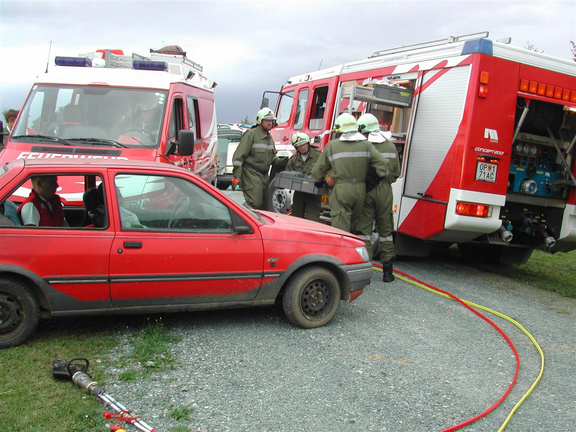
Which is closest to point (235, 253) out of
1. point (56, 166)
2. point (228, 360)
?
point (228, 360)

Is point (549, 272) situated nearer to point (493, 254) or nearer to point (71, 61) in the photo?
point (493, 254)

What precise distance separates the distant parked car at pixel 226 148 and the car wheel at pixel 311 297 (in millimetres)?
7287

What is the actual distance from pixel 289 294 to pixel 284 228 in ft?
1.94

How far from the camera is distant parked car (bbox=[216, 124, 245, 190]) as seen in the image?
1223cm

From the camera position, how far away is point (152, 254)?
4.24m

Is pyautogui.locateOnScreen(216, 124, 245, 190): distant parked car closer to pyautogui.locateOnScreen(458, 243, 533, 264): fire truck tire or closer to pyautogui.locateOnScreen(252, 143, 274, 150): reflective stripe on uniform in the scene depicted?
pyautogui.locateOnScreen(252, 143, 274, 150): reflective stripe on uniform

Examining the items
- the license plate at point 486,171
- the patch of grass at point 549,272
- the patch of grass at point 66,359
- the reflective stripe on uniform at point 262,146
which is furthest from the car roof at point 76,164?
the patch of grass at point 549,272

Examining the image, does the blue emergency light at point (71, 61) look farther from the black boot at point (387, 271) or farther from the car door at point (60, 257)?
the black boot at point (387, 271)

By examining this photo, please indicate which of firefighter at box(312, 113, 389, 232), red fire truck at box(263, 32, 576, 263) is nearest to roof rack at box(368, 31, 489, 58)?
red fire truck at box(263, 32, 576, 263)

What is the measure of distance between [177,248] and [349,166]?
9.25 ft

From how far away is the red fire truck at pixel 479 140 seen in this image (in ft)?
21.2

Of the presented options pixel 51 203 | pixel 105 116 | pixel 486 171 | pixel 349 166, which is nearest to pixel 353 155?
pixel 349 166

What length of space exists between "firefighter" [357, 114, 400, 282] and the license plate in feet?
3.26

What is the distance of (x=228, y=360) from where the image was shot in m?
4.11
